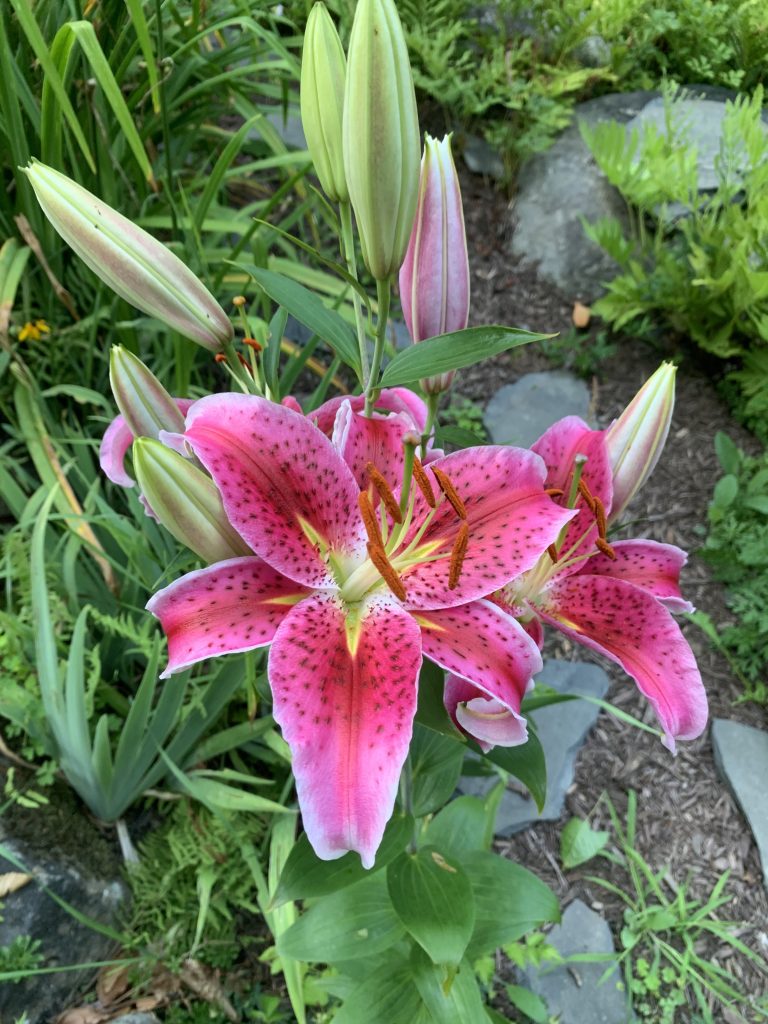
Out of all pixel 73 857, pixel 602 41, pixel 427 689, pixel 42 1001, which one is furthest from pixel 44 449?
pixel 602 41

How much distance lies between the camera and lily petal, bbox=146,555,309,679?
1.58ft

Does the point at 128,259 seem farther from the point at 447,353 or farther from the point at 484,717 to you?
the point at 484,717

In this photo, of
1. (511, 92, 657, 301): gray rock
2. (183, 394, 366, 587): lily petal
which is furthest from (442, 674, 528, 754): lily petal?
(511, 92, 657, 301): gray rock

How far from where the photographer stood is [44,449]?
1.54 metres

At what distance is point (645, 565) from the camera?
608mm

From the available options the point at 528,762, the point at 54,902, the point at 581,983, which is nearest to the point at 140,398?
the point at 528,762

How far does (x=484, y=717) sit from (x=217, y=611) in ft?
0.60

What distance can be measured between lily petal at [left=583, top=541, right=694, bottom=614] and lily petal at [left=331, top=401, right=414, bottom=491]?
0.57 ft

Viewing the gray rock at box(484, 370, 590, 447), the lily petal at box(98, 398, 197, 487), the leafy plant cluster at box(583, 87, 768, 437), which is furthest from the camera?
the gray rock at box(484, 370, 590, 447)

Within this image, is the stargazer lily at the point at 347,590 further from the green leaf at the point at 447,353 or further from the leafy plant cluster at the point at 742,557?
the leafy plant cluster at the point at 742,557

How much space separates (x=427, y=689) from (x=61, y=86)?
3.67ft

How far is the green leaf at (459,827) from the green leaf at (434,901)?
19 cm

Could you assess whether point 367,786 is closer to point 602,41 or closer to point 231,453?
point 231,453

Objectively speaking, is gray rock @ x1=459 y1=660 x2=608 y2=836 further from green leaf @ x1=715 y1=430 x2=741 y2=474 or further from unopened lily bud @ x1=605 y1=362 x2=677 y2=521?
unopened lily bud @ x1=605 y1=362 x2=677 y2=521
